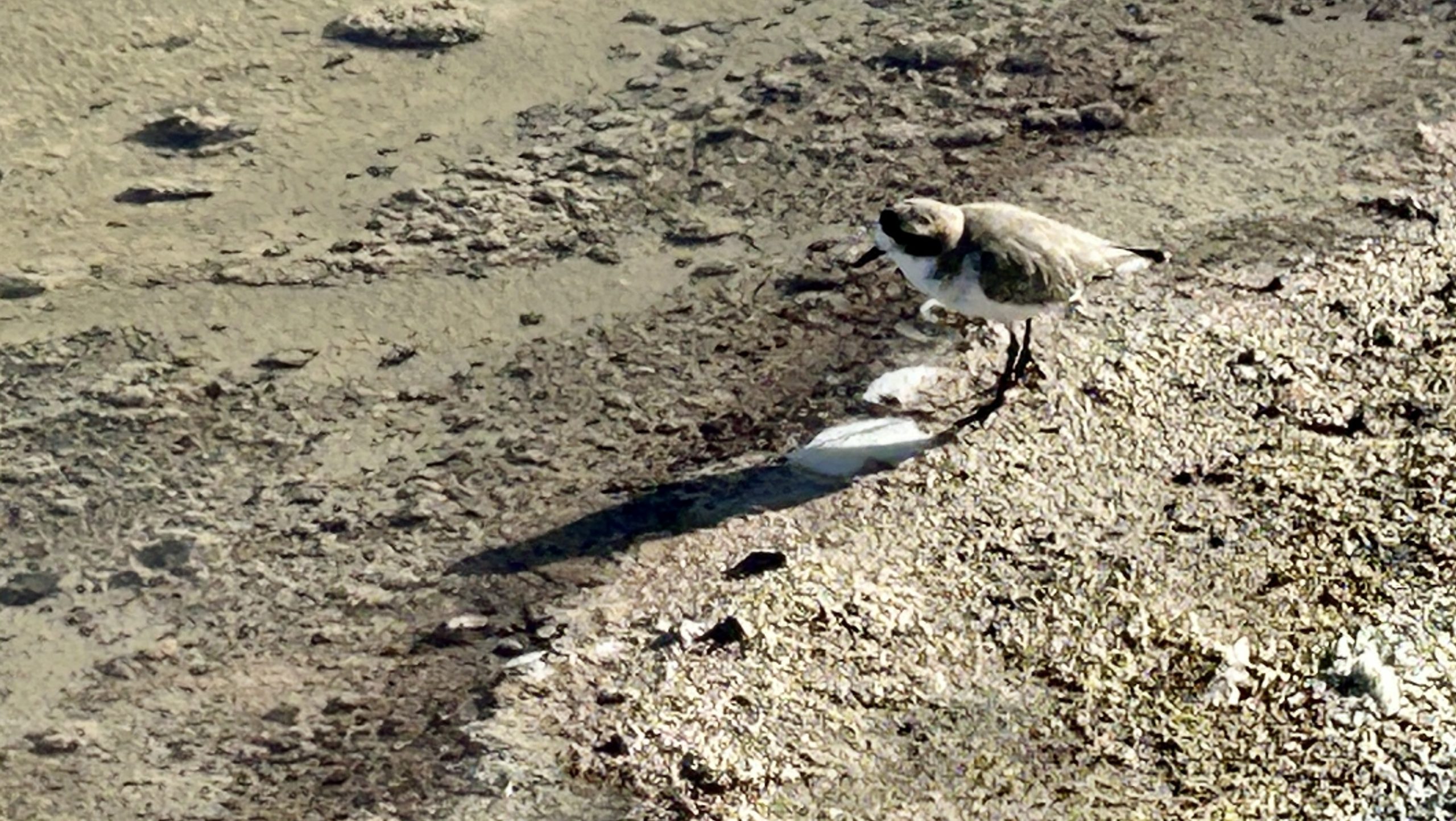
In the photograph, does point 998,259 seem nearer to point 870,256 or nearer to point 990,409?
point 990,409

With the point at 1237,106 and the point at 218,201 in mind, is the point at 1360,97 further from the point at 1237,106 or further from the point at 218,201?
the point at 218,201

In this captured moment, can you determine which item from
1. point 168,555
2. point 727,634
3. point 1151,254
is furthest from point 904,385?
point 168,555

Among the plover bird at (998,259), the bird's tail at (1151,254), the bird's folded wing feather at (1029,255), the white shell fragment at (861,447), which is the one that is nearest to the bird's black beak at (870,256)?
the plover bird at (998,259)

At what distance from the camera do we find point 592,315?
5.93 meters

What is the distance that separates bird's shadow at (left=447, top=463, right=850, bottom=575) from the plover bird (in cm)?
63

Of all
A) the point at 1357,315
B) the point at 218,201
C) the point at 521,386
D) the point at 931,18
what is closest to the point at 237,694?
the point at 521,386

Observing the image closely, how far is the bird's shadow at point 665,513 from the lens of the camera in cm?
500

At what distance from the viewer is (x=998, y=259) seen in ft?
16.5

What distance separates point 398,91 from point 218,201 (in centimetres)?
89

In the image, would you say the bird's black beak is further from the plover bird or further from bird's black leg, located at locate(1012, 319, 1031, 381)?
bird's black leg, located at locate(1012, 319, 1031, 381)

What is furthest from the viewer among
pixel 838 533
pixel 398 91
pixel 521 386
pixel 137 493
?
pixel 398 91

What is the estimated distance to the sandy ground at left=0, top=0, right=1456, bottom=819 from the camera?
4371mm

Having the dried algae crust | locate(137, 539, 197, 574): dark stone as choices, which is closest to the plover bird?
the dried algae crust

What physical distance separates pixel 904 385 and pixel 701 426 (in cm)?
62
